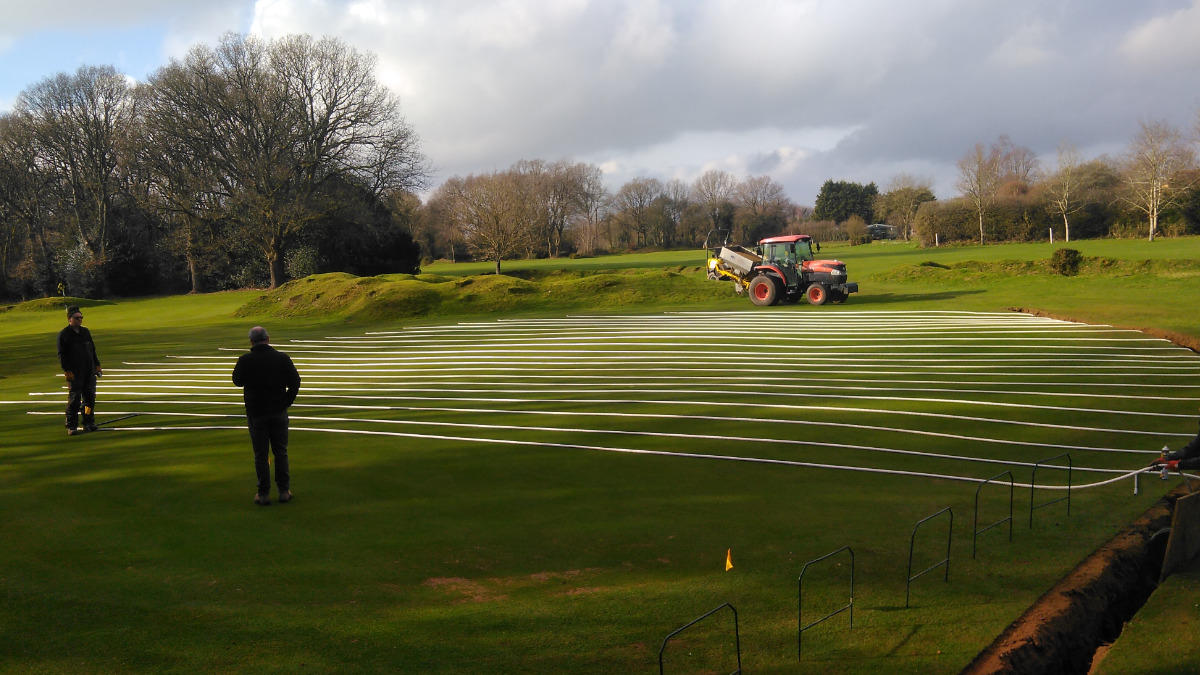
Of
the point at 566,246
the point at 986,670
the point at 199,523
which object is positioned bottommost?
the point at 986,670

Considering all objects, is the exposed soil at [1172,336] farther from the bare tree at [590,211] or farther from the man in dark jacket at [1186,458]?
the bare tree at [590,211]

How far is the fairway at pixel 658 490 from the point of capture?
18.9 ft

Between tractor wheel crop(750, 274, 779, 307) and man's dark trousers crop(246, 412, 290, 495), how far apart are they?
28.5m

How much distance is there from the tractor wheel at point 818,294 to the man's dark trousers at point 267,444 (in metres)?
29.1

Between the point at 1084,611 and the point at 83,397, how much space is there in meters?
14.5

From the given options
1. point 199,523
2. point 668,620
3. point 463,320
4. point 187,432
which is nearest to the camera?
point 668,620

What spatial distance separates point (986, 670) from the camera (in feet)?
17.4

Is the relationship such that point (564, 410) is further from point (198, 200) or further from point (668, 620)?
point (198, 200)

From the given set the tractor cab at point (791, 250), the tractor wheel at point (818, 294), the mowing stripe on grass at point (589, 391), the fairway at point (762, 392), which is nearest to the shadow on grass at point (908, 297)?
the tractor wheel at point (818, 294)

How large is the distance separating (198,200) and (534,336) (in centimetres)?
3736

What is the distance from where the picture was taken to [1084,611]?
20.9 feet

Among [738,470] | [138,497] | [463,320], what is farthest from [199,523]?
[463,320]

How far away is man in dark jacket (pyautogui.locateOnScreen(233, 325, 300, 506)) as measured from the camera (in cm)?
859

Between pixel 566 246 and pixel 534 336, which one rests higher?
pixel 566 246
